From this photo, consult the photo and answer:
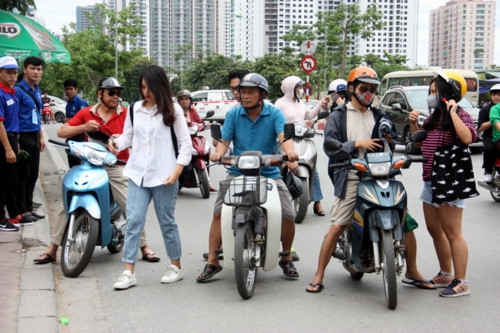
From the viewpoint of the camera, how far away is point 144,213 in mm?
5898

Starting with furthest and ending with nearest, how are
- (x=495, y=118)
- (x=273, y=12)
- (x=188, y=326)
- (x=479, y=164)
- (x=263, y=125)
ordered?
(x=273, y=12) → (x=479, y=164) → (x=495, y=118) → (x=263, y=125) → (x=188, y=326)

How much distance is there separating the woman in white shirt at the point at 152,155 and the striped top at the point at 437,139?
1.94 m

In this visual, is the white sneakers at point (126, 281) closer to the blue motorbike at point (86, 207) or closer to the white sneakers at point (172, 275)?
the white sneakers at point (172, 275)

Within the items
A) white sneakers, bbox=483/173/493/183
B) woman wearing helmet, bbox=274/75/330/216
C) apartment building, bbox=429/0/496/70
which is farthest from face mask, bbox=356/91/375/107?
apartment building, bbox=429/0/496/70

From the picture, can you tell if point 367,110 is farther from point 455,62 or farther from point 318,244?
point 455,62

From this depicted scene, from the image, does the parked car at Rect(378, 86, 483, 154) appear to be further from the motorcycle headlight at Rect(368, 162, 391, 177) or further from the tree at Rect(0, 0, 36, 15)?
the motorcycle headlight at Rect(368, 162, 391, 177)

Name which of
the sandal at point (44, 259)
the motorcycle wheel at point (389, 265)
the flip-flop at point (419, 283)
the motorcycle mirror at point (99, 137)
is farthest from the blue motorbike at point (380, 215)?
the sandal at point (44, 259)

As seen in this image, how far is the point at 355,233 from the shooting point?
5.36 meters

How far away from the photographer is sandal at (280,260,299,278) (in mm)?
6102

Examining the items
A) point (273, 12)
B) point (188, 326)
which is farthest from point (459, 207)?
point (273, 12)

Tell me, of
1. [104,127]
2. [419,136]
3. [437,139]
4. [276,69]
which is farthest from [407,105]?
[276,69]

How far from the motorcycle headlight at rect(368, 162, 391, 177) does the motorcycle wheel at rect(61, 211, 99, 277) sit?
2.46 m

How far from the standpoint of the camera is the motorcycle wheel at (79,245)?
6.04 metres

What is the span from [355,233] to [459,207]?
0.87 metres
